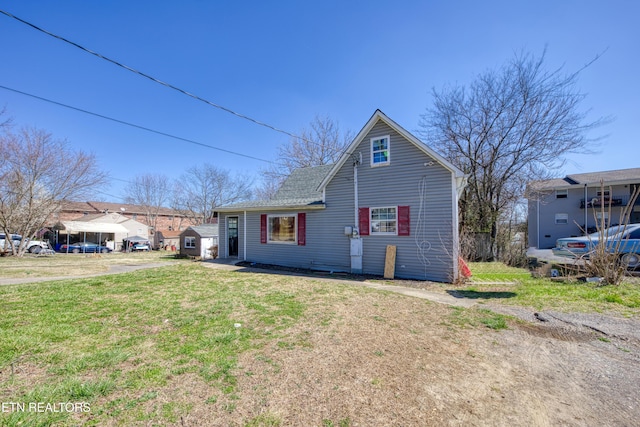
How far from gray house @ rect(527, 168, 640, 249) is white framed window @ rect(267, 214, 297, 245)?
770 inches

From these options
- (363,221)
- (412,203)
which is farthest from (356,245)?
(412,203)

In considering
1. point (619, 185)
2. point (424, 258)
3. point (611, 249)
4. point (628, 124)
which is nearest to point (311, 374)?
point (424, 258)

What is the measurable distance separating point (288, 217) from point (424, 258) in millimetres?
6421

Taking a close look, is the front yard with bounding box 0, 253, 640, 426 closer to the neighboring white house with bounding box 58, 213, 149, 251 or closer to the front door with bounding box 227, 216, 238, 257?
the front door with bounding box 227, 216, 238, 257

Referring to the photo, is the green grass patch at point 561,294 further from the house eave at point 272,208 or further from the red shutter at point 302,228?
the red shutter at point 302,228

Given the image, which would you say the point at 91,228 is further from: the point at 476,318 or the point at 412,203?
the point at 476,318

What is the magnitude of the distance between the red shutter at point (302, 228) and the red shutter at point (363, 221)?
107 inches

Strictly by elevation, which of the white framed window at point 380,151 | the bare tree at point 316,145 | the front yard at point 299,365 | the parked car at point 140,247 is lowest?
the parked car at point 140,247

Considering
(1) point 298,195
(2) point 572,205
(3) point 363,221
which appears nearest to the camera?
(3) point 363,221

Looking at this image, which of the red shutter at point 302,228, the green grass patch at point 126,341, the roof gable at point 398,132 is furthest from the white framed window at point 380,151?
the green grass patch at point 126,341

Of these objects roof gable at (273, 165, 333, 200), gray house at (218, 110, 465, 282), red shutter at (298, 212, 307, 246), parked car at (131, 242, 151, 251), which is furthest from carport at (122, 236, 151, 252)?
red shutter at (298, 212, 307, 246)

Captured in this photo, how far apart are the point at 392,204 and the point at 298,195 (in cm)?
609

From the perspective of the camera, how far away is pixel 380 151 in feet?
37.2

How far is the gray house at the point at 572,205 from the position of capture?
21.5m
